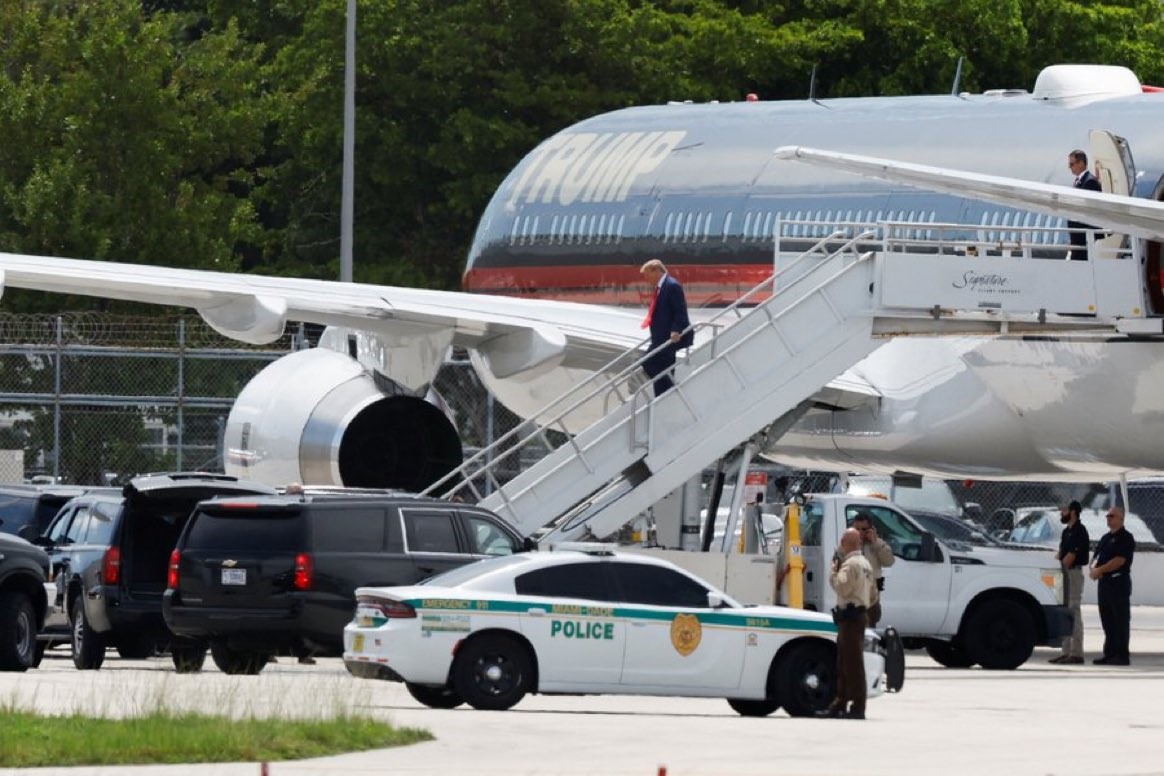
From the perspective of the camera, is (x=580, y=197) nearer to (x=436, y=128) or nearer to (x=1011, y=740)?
(x=1011, y=740)

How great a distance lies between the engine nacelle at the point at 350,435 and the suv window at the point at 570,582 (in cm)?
817

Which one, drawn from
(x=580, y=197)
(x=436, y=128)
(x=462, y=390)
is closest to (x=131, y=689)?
(x=580, y=197)

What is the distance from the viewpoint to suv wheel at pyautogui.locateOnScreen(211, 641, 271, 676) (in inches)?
872

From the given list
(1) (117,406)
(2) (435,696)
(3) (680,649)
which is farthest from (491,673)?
(1) (117,406)

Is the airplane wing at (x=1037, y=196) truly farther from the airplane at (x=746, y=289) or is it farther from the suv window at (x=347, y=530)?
the suv window at (x=347, y=530)

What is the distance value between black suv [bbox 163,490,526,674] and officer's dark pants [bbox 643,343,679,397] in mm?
2888

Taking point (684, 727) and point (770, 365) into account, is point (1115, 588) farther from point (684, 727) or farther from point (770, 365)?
point (684, 727)

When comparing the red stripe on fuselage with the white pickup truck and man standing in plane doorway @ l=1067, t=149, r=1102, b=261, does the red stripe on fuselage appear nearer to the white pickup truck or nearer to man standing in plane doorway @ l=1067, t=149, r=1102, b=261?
the white pickup truck

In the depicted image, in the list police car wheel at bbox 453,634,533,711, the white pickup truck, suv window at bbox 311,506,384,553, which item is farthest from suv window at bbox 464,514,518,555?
the white pickup truck

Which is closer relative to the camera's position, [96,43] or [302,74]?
[96,43]

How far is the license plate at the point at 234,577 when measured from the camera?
21.7 metres

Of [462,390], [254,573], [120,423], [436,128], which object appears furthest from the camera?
[436,128]

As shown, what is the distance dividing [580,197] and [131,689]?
13953 mm

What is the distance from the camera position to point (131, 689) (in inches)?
778
